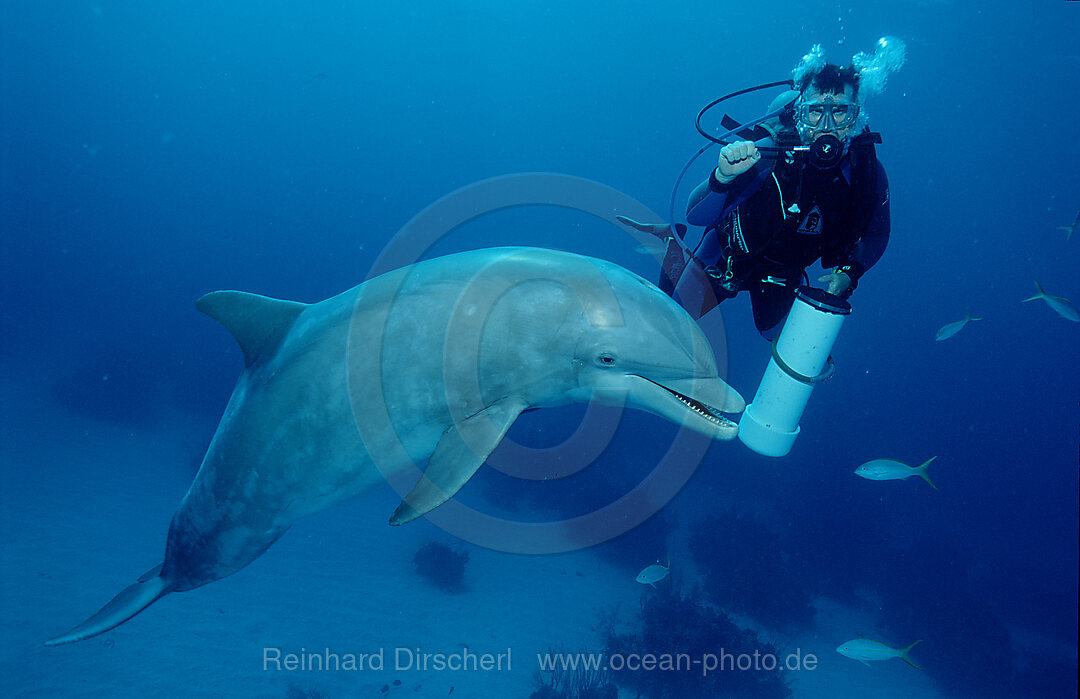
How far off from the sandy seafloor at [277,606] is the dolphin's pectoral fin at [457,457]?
277 inches

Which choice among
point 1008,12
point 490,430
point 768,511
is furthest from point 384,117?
point 490,430

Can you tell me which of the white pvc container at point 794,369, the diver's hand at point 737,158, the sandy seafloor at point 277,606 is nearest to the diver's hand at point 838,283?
the white pvc container at point 794,369

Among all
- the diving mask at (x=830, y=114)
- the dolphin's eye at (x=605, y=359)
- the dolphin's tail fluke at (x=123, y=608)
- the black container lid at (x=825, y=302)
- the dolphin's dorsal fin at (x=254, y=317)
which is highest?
the diving mask at (x=830, y=114)

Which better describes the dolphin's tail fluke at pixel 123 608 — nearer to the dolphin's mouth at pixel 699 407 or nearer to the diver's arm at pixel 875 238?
the dolphin's mouth at pixel 699 407

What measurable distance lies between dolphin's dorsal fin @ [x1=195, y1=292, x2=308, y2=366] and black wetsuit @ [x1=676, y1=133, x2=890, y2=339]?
317 cm

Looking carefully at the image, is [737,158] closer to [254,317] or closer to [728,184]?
[728,184]

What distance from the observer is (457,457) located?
2424mm

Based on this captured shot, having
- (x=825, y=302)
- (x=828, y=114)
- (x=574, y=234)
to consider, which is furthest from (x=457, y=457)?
(x=574, y=234)

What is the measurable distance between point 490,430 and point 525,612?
8742 millimetres

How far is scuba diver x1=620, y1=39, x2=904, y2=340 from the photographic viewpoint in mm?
4051

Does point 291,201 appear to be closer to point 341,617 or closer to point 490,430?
point 341,617

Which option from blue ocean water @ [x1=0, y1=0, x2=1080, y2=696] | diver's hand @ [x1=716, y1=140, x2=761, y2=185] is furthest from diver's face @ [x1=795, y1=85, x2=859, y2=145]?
blue ocean water @ [x1=0, y1=0, x2=1080, y2=696]

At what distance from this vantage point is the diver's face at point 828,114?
402 cm

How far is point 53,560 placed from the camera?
905 cm
